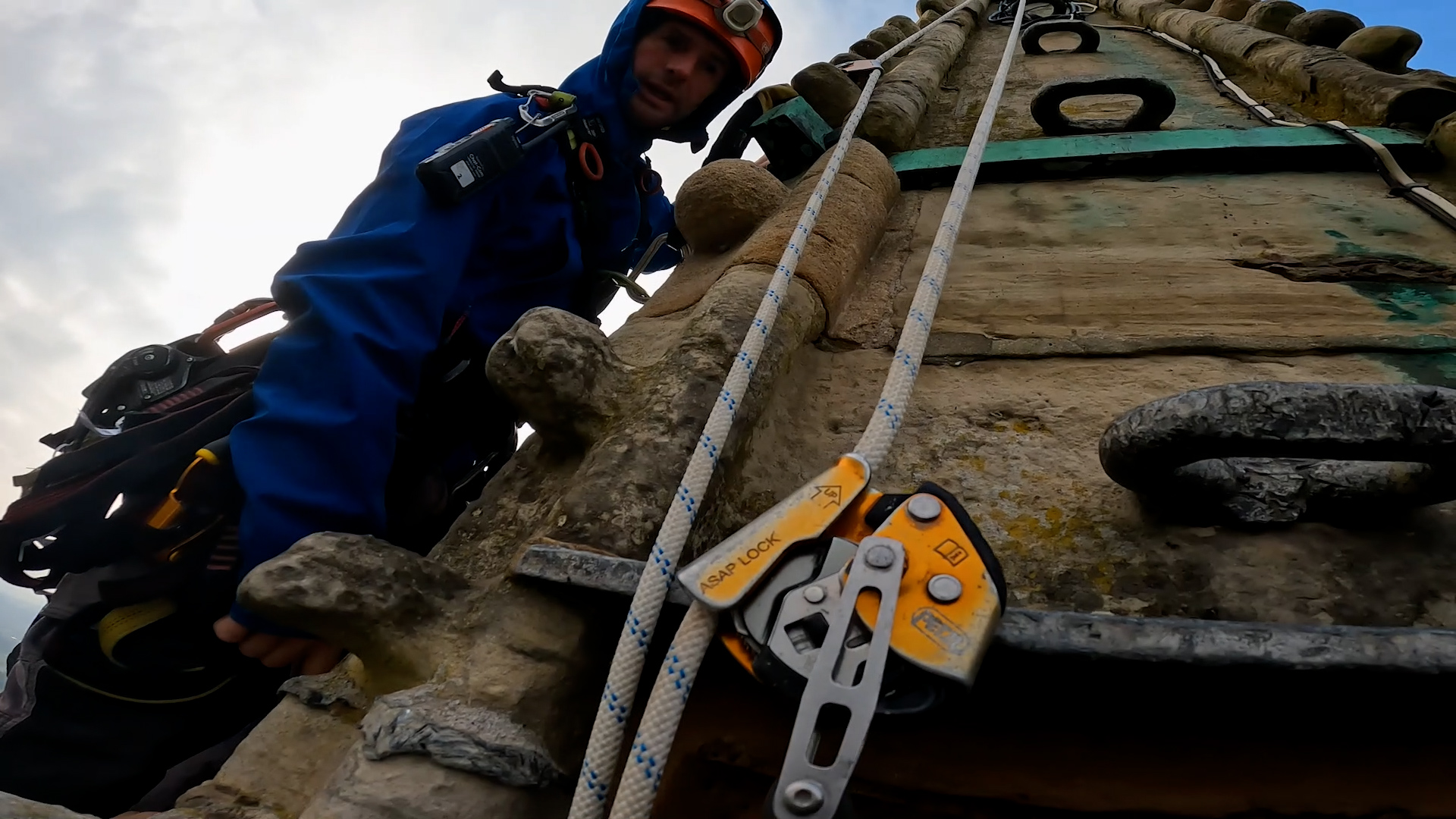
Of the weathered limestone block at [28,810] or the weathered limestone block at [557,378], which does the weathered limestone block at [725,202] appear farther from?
the weathered limestone block at [28,810]

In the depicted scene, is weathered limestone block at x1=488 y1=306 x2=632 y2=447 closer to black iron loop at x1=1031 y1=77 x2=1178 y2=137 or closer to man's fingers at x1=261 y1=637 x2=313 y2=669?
man's fingers at x1=261 y1=637 x2=313 y2=669

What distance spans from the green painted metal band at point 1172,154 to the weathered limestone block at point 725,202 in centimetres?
50

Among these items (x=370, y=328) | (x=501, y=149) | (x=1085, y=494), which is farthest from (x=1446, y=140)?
(x=370, y=328)

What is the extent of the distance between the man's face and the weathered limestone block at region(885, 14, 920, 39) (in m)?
2.83

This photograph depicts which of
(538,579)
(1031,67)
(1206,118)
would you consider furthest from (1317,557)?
(1031,67)

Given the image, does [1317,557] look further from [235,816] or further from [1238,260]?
[235,816]

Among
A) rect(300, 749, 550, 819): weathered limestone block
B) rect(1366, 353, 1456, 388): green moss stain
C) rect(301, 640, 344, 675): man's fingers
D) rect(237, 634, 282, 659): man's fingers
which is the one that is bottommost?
rect(1366, 353, 1456, 388): green moss stain

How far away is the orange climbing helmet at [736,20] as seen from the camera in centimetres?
211

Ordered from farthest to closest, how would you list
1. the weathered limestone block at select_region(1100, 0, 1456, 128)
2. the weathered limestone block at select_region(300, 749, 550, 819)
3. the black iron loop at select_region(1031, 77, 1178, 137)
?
the black iron loop at select_region(1031, 77, 1178, 137) < the weathered limestone block at select_region(1100, 0, 1456, 128) < the weathered limestone block at select_region(300, 749, 550, 819)

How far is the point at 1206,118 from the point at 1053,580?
229 centimetres

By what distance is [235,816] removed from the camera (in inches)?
31.8

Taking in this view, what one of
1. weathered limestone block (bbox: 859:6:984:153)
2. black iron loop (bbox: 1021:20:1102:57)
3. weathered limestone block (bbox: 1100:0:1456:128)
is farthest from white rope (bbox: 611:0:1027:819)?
black iron loop (bbox: 1021:20:1102:57)

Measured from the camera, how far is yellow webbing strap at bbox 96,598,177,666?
1297 mm

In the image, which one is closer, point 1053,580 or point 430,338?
point 1053,580
